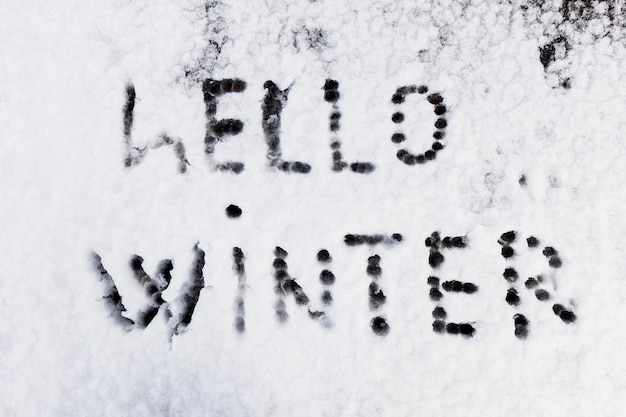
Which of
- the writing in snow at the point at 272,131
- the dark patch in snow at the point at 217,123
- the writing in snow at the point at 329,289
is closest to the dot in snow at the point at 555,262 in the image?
the writing in snow at the point at 329,289

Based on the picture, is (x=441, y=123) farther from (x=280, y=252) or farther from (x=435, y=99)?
(x=280, y=252)

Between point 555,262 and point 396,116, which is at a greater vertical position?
point 396,116

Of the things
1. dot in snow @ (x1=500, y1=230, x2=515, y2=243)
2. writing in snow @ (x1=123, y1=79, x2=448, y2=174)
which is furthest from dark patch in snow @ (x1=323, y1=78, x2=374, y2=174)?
dot in snow @ (x1=500, y1=230, x2=515, y2=243)

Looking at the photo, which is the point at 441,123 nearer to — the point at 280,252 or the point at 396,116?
the point at 396,116

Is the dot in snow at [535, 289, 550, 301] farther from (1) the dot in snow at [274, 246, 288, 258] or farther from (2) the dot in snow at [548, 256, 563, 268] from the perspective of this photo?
(1) the dot in snow at [274, 246, 288, 258]

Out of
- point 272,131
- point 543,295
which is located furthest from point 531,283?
point 272,131

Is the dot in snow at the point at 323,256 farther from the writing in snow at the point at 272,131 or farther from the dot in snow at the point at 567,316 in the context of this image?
the dot in snow at the point at 567,316
